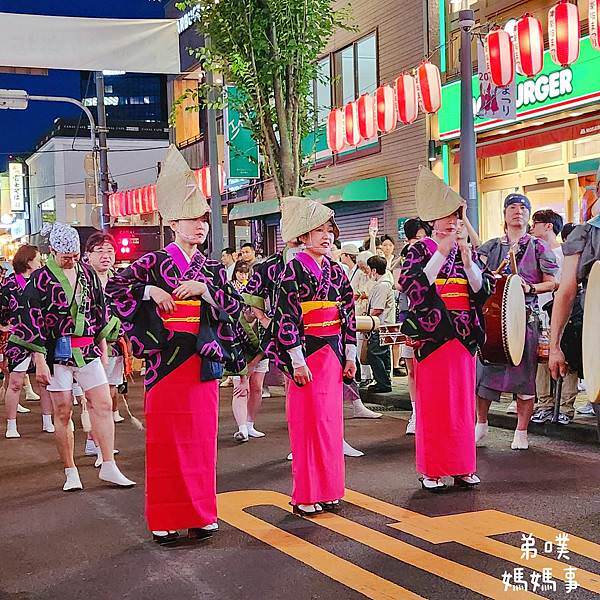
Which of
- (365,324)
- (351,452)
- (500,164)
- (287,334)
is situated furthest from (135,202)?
(287,334)

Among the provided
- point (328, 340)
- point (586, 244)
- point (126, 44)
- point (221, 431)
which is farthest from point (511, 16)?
point (586, 244)

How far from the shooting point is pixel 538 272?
8.17 m

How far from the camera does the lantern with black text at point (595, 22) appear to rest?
35.6ft

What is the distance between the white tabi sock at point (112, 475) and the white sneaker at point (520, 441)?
11.2ft

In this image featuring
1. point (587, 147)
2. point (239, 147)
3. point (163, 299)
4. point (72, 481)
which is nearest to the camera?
point (163, 299)

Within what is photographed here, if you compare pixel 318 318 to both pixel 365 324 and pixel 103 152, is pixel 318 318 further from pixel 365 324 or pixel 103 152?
pixel 103 152

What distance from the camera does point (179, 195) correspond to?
5.77 meters

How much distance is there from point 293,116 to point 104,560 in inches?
376

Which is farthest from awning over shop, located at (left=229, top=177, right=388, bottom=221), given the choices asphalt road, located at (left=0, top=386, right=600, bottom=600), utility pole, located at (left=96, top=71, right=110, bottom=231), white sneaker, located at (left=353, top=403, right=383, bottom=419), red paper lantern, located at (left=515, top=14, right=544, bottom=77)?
asphalt road, located at (left=0, top=386, right=600, bottom=600)

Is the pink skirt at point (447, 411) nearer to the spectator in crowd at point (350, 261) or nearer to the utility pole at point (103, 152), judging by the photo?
the spectator in crowd at point (350, 261)

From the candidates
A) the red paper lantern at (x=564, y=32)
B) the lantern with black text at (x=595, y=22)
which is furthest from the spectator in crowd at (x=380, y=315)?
the lantern with black text at (x=595, y=22)

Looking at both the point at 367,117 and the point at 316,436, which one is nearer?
the point at 316,436

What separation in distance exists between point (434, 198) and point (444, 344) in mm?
1054

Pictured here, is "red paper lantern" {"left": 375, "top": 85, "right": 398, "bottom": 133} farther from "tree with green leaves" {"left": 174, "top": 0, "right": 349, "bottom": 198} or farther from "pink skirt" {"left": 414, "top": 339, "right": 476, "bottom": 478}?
"pink skirt" {"left": 414, "top": 339, "right": 476, "bottom": 478}
